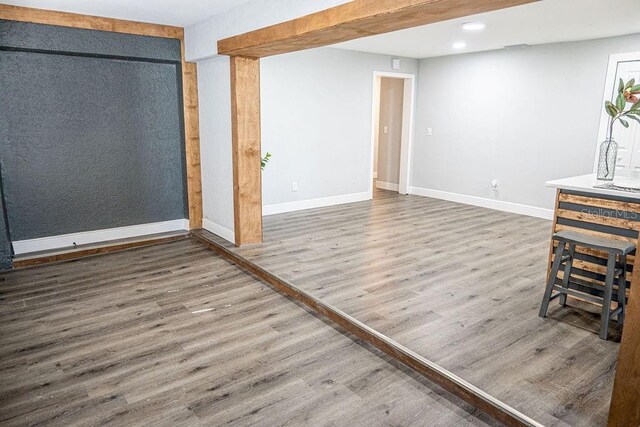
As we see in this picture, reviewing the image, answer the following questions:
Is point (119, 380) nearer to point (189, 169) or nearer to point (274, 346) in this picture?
point (274, 346)

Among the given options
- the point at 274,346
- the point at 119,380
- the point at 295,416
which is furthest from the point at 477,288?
the point at 119,380

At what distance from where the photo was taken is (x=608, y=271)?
287 cm

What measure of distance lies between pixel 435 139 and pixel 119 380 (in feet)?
21.4

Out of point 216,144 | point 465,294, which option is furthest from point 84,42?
point 465,294

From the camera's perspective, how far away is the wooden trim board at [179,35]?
406 centimetres

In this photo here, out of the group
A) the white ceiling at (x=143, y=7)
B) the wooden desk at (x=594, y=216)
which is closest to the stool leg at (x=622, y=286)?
the wooden desk at (x=594, y=216)

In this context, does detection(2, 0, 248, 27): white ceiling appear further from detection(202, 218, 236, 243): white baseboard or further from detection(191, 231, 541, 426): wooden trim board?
detection(191, 231, 541, 426): wooden trim board

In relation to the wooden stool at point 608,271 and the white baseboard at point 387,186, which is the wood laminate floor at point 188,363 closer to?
the wooden stool at point 608,271

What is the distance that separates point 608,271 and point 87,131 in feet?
16.4

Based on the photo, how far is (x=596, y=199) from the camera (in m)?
3.19

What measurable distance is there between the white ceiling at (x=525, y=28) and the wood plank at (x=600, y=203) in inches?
68.8

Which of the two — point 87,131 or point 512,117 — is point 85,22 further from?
point 512,117

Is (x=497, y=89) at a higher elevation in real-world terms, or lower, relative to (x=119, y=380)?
higher

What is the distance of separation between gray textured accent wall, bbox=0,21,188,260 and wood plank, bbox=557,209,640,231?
4192mm
